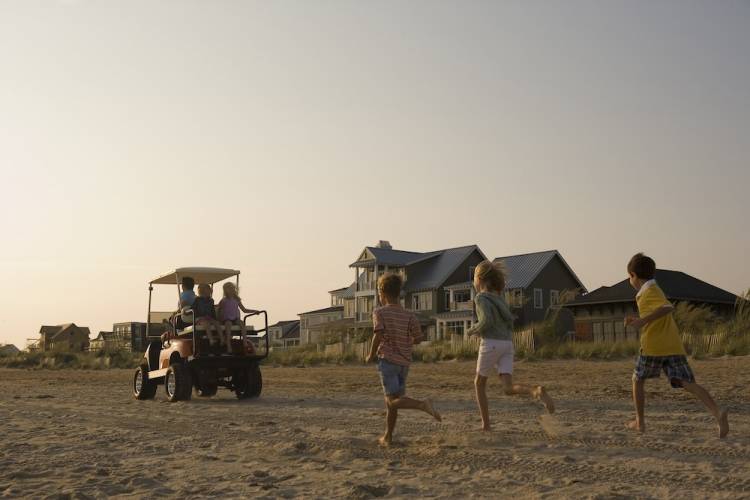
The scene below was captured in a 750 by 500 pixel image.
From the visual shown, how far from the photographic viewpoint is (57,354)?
1359 inches

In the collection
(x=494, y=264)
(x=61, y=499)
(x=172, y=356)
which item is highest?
A: (x=494, y=264)

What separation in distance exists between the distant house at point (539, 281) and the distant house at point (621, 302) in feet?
27.1

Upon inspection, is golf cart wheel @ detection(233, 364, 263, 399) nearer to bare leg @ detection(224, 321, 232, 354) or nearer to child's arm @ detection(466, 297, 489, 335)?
bare leg @ detection(224, 321, 232, 354)

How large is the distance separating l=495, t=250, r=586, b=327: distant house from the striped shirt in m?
47.2

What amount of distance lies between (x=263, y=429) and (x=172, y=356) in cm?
485

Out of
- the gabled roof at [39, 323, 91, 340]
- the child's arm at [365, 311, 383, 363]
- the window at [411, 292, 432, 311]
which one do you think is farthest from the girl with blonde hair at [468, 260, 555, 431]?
the gabled roof at [39, 323, 91, 340]

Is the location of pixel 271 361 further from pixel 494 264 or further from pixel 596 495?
pixel 596 495

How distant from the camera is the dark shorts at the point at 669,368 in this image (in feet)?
22.0

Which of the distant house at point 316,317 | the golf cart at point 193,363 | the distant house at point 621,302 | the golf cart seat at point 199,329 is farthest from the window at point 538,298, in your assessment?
the golf cart seat at point 199,329

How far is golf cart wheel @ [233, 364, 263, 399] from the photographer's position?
41.2 ft

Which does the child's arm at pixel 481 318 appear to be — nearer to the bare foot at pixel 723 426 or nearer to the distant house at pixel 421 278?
the bare foot at pixel 723 426

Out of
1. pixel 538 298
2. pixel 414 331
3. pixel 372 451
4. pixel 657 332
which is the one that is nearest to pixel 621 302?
pixel 538 298

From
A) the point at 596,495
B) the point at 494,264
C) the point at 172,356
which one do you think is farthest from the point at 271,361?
the point at 596,495

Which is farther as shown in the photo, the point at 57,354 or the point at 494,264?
the point at 57,354
